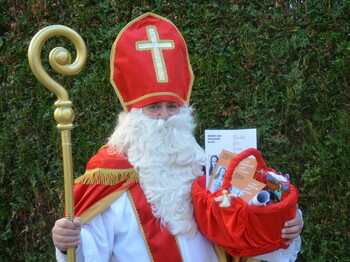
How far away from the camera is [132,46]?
2.64 m

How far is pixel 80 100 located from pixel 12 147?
78 cm

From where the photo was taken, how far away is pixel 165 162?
103 inches

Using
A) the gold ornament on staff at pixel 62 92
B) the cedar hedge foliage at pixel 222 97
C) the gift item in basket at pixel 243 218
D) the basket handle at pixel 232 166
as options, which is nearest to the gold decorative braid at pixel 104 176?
the gold ornament on staff at pixel 62 92

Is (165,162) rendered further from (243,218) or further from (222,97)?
(222,97)

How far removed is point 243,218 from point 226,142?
0.40m

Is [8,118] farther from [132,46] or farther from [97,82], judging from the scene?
[132,46]

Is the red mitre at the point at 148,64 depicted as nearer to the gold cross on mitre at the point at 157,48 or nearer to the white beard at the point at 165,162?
the gold cross on mitre at the point at 157,48

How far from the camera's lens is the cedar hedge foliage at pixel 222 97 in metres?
3.59

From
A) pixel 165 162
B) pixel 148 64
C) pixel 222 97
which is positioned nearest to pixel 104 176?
pixel 165 162

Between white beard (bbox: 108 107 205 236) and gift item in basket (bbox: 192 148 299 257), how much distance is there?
0.14m

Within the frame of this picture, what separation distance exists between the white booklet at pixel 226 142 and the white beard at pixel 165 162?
156 millimetres

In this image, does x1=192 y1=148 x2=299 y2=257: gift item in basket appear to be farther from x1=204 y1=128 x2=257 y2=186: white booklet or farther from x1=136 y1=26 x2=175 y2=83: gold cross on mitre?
x1=136 y1=26 x2=175 y2=83: gold cross on mitre

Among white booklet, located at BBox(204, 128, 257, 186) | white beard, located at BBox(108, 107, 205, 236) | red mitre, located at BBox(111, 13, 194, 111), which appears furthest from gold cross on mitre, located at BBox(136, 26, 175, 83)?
white booklet, located at BBox(204, 128, 257, 186)

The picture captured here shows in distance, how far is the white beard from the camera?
2.55 metres
